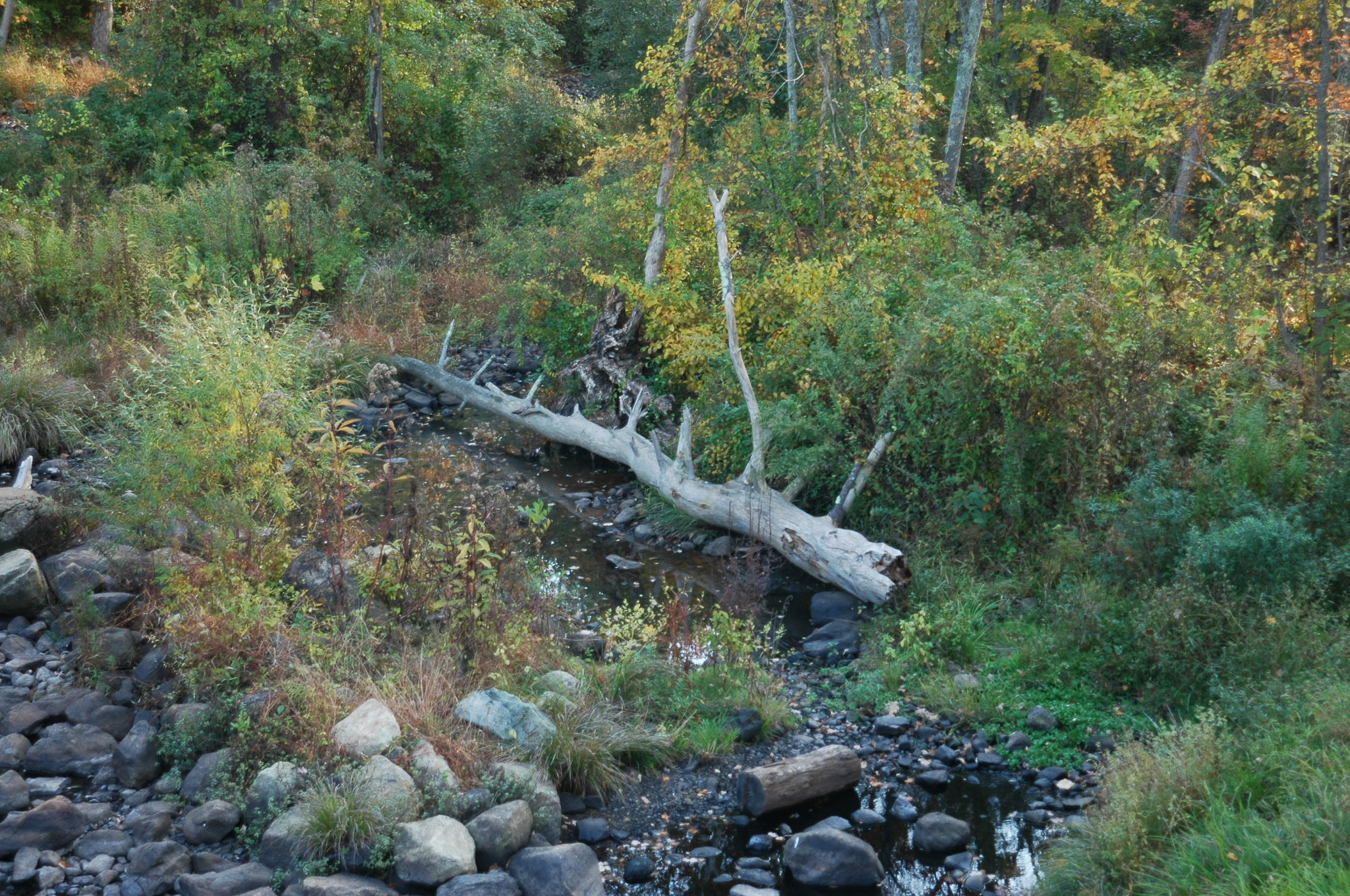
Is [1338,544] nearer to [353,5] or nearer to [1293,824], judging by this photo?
[1293,824]

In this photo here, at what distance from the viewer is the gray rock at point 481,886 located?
4406mm

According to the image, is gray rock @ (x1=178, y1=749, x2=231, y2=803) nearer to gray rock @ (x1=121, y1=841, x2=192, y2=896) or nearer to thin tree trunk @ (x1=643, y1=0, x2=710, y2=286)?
gray rock @ (x1=121, y1=841, x2=192, y2=896)

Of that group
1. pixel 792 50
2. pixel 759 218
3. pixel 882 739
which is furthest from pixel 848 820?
pixel 792 50

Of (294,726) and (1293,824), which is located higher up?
(1293,824)

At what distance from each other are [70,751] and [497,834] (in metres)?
2.44

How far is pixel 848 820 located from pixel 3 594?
→ 211 inches

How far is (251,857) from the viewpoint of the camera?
4.71 m

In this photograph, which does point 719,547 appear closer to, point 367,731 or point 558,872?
point 367,731

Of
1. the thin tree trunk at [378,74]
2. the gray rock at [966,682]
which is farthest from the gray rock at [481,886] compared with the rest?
the thin tree trunk at [378,74]

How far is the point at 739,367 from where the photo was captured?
912 cm

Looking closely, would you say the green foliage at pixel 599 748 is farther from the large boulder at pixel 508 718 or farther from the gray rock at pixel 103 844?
the gray rock at pixel 103 844

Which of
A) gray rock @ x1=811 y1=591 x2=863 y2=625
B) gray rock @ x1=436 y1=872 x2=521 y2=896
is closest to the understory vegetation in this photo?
gray rock @ x1=811 y1=591 x2=863 y2=625

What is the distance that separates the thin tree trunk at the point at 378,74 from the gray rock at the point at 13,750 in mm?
16074

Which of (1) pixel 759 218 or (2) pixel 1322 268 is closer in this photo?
(2) pixel 1322 268
